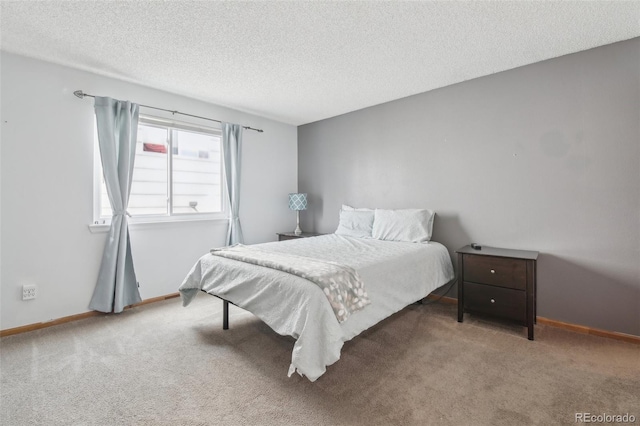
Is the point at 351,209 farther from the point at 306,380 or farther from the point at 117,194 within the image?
the point at 117,194

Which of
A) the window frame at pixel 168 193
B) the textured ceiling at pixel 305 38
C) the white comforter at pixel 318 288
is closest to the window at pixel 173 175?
the window frame at pixel 168 193

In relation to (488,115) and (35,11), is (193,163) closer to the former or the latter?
(35,11)

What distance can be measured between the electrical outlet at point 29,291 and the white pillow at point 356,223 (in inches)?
121

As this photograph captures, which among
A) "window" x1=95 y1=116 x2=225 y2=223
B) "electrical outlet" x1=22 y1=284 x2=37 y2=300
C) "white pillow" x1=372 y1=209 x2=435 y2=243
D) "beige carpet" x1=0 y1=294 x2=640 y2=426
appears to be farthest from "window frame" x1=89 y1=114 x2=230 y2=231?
"white pillow" x1=372 y1=209 x2=435 y2=243

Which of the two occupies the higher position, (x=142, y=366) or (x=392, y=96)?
(x=392, y=96)

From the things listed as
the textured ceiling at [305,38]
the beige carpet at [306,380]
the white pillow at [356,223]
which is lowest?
the beige carpet at [306,380]

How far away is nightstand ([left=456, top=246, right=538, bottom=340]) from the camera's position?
7.98ft

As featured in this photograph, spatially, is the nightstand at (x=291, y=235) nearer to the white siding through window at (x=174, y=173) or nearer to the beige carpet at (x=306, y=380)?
the white siding through window at (x=174, y=173)

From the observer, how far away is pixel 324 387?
1799 mm

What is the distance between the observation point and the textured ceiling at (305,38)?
197 centimetres

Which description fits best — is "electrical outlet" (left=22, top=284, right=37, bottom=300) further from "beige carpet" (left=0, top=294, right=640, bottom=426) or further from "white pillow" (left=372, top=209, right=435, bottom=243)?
"white pillow" (left=372, top=209, right=435, bottom=243)

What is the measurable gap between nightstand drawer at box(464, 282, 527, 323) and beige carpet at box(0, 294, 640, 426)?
16cm

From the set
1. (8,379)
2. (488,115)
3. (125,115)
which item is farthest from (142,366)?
(488,115)

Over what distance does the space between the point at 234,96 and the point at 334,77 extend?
130 cm
